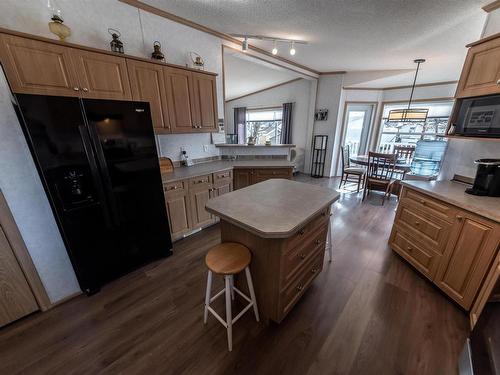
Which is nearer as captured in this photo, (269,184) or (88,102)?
(88,102)

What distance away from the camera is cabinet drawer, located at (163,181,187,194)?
228 cm

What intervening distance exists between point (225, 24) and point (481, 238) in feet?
11.6

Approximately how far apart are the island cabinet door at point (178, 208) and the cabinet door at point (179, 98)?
0.72 metres

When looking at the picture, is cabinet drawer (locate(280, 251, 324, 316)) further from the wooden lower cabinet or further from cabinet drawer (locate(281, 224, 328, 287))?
the wooden lower cabinet

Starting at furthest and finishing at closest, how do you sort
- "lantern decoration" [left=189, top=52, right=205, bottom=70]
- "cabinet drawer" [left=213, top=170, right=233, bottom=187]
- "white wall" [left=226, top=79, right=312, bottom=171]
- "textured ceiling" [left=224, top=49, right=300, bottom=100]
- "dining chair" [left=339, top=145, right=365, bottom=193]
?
"white wall" [left=226, top=79, right=312, bottom=171], "dining chair" [left=339, top=145, right=365, bottom=193], "textured ceiling" [left=224, top=49, right=300, bottom=100], "cabinet drawer" [left=213, top=170, right=233, bottom=187], "lantern decoration" [left=189, top=52, right=205, bottom=70]

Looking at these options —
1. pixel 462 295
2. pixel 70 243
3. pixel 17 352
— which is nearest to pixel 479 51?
pixel 462 295

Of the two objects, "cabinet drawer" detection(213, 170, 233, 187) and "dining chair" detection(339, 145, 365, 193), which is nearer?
"cabinet drawer" detection(213, 170, 233, 187)

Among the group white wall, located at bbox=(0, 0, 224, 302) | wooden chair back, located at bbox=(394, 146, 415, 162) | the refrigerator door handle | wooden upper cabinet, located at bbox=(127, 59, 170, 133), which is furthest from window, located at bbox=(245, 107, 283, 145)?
the refrigerator door handle

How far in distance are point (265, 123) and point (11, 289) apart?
709cm

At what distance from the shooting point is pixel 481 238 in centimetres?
145

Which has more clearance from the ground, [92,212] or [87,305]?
[92,212]

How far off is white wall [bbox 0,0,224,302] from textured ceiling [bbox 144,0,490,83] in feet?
1.17

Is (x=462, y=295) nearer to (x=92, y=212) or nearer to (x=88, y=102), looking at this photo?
(x=92, y=212)

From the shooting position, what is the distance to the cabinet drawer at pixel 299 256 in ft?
4.37
